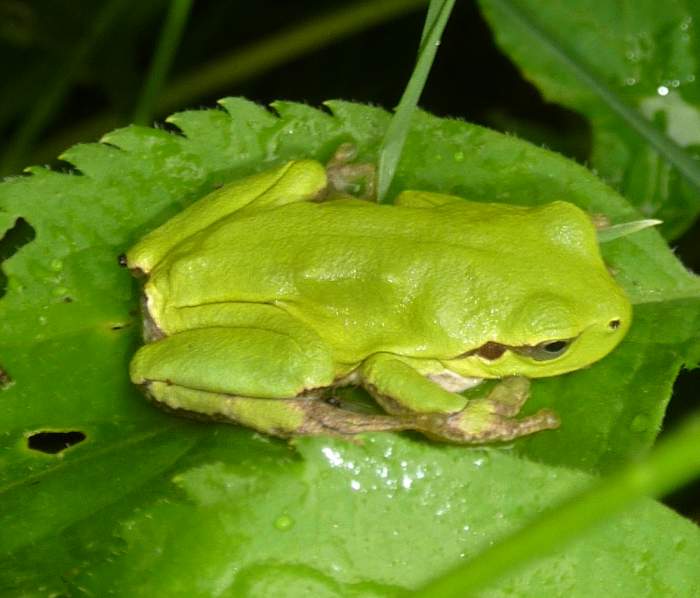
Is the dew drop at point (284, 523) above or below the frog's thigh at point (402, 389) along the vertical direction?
below

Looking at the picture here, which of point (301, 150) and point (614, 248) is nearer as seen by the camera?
point (614, 248)

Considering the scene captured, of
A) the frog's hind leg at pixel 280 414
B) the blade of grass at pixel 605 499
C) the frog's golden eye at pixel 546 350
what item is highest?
the blade of grass at pixel 605 499

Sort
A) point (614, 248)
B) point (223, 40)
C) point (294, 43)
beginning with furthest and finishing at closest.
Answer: point (223, 40), point (294, 43), point (614, 248)

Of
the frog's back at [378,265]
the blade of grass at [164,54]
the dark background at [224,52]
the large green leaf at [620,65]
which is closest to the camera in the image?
the frog's back at [378,265]

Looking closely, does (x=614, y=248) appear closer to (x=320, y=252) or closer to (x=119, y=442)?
(x=320, y=252)

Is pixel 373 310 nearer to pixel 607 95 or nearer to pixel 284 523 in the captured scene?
pixel 284 523

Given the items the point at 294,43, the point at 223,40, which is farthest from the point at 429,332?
the point at 223,40

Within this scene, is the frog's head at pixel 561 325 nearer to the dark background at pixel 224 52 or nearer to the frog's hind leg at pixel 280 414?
the frog's hind leg at pixel 280 414

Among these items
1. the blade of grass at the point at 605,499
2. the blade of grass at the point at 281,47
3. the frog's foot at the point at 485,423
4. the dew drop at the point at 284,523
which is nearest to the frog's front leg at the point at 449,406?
the frog's foot at the point at 485,423
